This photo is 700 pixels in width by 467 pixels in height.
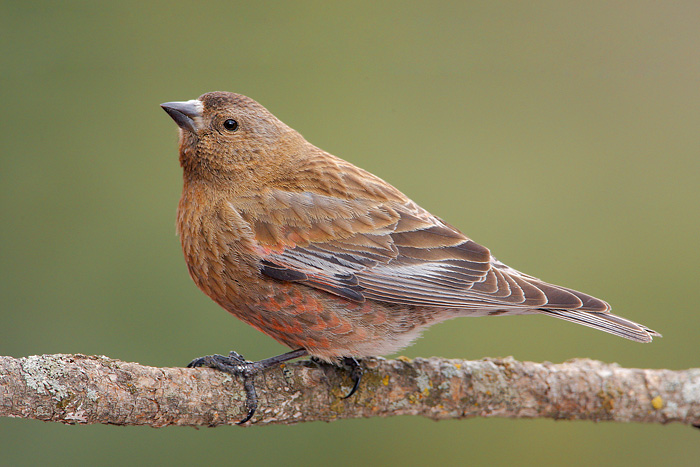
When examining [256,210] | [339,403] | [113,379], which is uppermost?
[256,210]

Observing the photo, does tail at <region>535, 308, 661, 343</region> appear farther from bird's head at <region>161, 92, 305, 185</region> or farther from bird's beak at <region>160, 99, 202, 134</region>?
bird's beak at <region>160, 99, 202, 134</region>

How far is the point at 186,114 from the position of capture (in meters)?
4.59

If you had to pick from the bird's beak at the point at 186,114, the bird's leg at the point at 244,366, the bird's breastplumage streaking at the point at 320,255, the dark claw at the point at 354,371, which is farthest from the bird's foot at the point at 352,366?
the bird's beak at the point at 186,114

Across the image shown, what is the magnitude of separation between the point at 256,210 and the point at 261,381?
3.55ft

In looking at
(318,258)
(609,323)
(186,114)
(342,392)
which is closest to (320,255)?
(318,258)

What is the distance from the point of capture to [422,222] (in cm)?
458

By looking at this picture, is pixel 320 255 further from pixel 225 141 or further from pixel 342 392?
pixel 225 141

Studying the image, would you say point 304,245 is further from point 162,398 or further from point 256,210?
point 162,398

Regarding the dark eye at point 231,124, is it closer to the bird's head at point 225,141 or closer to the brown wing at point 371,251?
the bird's head at point 225,141

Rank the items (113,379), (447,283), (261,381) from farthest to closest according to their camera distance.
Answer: (447,283) < (261,381) < (113,379)

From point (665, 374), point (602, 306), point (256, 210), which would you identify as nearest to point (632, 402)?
point (665, 374)

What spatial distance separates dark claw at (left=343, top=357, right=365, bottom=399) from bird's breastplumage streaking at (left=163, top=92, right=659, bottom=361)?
5.6 inches

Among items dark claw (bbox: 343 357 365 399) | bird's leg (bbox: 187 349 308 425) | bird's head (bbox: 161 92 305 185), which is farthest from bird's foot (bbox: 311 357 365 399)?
bird's head (bbox: 161 92 305 185)

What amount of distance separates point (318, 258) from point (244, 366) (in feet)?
2.66
